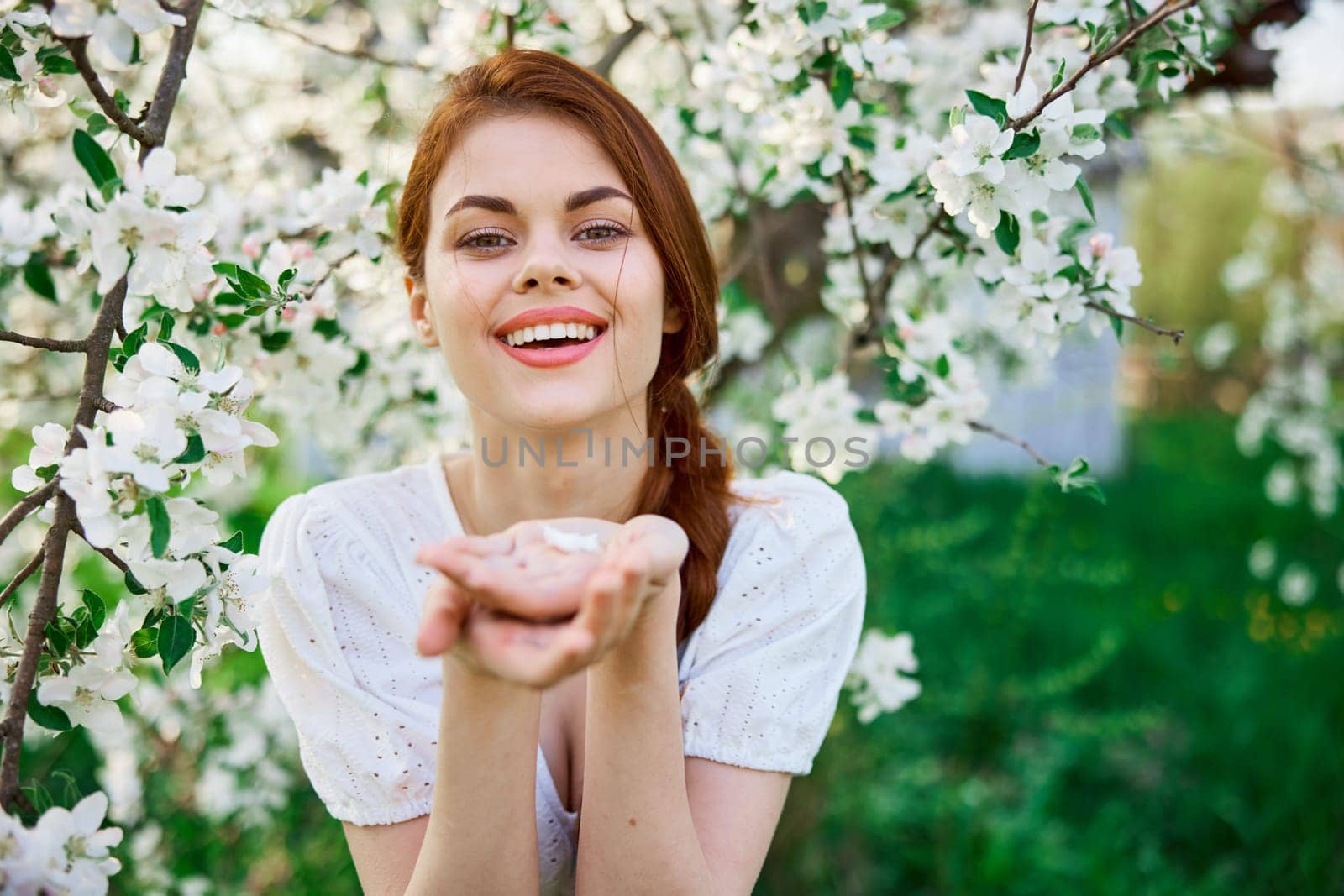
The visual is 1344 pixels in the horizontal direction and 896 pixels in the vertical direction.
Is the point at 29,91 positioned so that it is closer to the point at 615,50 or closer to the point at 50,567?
the point at 50,567

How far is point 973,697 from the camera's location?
9.75ft

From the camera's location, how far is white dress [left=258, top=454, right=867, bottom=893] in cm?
146

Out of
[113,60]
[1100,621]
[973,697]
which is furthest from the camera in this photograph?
[1100,621]

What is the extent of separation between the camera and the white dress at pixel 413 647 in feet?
4.79

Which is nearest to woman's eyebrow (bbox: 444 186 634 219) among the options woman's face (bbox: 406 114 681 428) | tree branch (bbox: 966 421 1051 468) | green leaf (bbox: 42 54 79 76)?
woman's face (bbox: 406 114 681 428)

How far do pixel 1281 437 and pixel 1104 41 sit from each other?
3894 mm

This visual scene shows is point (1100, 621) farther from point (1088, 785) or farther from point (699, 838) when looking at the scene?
point (699, 838)

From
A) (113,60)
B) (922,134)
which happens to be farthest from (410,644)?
(922,134)

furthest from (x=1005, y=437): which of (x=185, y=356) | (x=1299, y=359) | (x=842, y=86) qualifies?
(x=1299, y=359)

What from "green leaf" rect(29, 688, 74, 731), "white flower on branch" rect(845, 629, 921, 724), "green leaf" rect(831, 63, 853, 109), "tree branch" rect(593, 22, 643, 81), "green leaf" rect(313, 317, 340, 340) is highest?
"tree branch" rect(593, 22, 643, 81)

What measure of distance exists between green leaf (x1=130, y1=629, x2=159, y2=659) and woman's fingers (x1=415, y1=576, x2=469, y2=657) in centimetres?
42

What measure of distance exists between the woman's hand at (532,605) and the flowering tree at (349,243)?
312 millimetres

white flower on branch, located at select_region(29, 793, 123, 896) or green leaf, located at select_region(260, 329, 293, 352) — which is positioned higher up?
green leaf, located at select_region(260, 329, 293, 352)

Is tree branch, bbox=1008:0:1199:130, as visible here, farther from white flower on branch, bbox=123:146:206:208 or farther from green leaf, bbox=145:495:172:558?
green leaf, bbox=145:495:172:558
